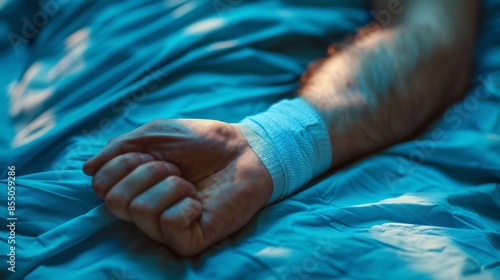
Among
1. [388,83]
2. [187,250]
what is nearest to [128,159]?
[187,250]

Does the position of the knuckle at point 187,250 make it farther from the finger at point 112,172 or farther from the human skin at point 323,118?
the finger at point 112,172

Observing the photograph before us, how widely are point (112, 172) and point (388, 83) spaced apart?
540 mm

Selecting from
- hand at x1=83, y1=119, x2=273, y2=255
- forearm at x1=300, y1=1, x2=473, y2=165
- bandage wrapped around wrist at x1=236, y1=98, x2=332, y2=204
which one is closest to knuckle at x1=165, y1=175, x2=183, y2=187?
hand at x1=83, y1=119, x2=273, y2=255

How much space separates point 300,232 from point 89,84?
432 millimetres

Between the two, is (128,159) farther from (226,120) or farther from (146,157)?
(226,120)

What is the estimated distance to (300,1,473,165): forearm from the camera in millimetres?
903

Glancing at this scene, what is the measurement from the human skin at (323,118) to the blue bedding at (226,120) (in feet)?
0.11

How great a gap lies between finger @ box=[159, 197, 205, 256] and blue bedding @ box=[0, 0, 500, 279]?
0.02 m

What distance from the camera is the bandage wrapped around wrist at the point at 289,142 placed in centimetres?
76

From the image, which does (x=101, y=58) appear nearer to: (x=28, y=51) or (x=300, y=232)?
(x=28, y=51)

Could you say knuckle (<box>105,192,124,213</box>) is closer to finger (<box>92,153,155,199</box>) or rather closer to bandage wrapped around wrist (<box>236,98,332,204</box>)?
finger (<box>92,153,155,199</box>)

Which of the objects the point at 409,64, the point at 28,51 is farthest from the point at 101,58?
the point at 409,64

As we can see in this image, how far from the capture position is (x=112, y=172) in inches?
26.7

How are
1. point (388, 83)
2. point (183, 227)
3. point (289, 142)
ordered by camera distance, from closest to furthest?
point (183, 227), point (289, 142), point (388, 83)
